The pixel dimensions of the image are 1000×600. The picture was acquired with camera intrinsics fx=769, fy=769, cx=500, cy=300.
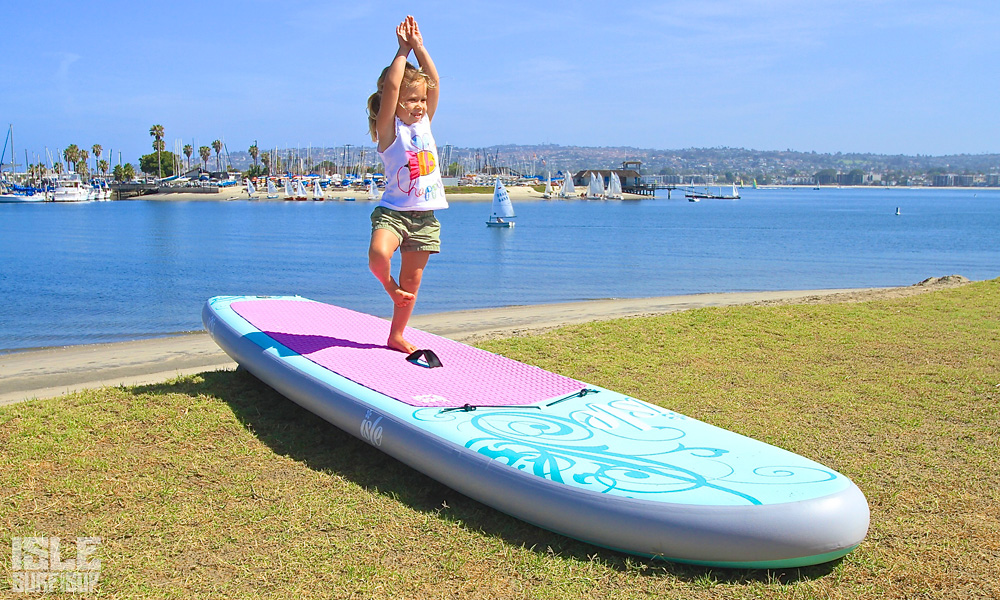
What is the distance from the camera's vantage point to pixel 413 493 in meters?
4.34

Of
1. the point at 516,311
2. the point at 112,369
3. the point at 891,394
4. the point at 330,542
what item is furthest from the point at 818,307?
the point at 112,369

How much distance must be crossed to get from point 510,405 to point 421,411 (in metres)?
0.59

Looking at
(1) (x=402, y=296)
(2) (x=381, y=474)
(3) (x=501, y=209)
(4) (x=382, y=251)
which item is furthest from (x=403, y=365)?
(3) (x=501, y=209)

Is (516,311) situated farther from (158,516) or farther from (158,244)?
(158,244)

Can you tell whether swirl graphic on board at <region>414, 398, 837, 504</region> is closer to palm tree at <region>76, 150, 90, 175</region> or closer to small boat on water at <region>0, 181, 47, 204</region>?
small boat on water at <region>0, 181, 47, 204</region>

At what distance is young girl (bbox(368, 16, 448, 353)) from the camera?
5.46 metres

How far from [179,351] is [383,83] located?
7.70 meters

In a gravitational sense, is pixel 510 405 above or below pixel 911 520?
above

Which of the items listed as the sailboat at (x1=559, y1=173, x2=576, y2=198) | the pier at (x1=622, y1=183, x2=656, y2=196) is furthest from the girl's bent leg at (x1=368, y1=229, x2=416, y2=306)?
the pier at (x1=622, y1=183, x2=656, y2=196)

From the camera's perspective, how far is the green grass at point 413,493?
3.35m

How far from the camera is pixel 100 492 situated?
4.13 meters

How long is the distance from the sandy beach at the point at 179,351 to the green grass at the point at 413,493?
129 inches

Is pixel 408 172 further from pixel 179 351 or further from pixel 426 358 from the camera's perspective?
pixel 179 351

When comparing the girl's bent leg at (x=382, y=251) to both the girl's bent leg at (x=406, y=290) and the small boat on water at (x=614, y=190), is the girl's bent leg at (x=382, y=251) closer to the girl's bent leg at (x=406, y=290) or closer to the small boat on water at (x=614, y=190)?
the girl's bent leg at (x=406, y=290)
